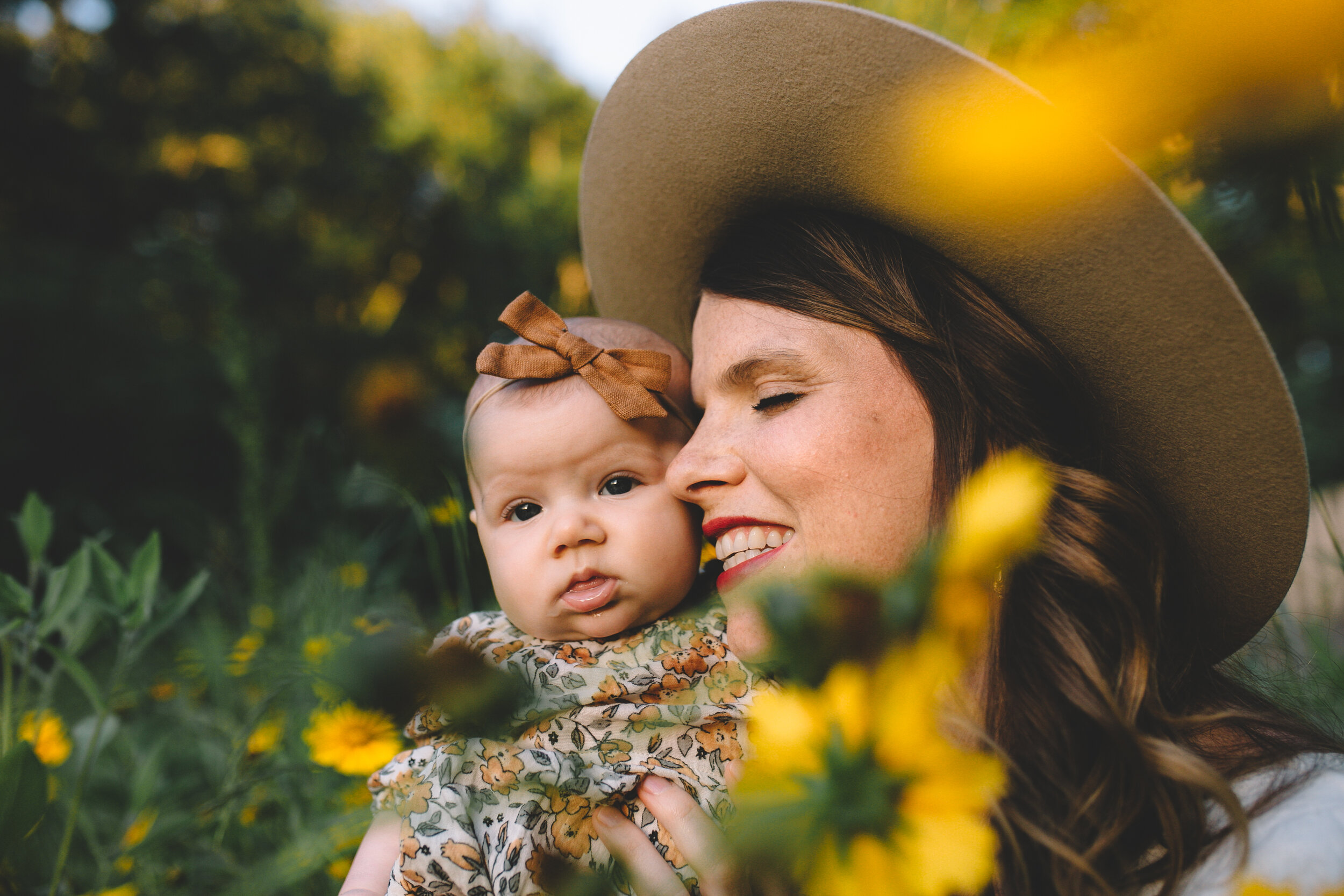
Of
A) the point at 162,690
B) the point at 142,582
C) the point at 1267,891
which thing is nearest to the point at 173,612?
the point at 142,582

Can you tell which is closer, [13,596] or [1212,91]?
[1212,91]

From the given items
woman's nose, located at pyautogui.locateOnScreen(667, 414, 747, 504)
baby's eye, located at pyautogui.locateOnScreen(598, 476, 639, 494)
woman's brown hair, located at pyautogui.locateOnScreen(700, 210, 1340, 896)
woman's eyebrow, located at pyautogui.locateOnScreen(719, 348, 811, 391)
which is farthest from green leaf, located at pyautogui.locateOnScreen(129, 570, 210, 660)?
woman's brown hair, located at pyautogui.locateOnScreen(700, 210, 1340, 896)

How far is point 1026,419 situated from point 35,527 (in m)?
1.58

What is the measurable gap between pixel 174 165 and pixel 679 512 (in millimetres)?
7739

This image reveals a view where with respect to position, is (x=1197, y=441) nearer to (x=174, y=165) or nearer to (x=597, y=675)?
(x=597, y=675)

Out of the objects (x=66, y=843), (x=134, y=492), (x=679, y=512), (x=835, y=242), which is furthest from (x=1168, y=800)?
(x=134, y=492)

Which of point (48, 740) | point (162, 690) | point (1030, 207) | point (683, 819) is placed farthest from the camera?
point (162, 690)

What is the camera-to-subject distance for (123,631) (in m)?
1.25

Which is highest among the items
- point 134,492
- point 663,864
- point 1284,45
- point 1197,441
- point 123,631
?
point 134,492

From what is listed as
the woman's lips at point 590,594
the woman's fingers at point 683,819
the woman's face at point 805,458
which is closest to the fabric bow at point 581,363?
the woman's face at point 805,458

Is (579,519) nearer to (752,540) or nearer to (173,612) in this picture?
(752,540)

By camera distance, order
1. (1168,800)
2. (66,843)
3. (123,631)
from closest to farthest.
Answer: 1. (1168,800)
2. (66,843)
3. (123,631)

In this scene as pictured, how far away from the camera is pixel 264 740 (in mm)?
1682

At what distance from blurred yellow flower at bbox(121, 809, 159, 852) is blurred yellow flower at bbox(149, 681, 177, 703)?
481 mm
